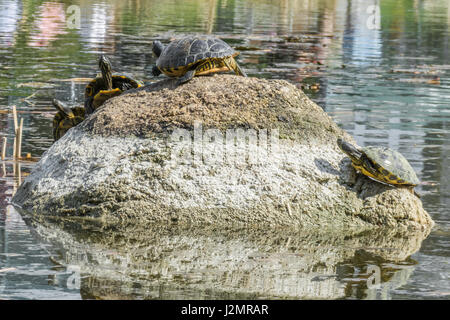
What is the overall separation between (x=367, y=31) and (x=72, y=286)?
26.9m

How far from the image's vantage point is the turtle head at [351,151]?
324 inches

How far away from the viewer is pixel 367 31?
105ft

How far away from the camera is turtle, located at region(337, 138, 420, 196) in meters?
8.22

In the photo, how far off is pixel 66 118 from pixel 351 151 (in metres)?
3.96

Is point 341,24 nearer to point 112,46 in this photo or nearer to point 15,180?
point 112,46

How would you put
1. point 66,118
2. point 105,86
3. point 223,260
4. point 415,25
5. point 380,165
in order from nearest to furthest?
point 223,260
point 380,165
point 105,86
point 66,118
point 415,25

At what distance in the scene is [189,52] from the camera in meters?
8.91

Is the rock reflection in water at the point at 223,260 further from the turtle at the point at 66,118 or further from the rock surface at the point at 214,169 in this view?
the turtle at the point at 66,118

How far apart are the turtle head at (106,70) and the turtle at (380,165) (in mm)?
3041

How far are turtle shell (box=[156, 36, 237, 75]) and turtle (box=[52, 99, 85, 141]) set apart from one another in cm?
193

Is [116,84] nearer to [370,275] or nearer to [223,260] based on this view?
[223,260]

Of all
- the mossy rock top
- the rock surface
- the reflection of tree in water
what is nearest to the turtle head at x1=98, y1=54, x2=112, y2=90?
the mossy rock top

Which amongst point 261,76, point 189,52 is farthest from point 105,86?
point 261,76

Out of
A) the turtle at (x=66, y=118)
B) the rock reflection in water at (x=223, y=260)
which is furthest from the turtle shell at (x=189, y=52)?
the turtle at (x=66, y=118)
